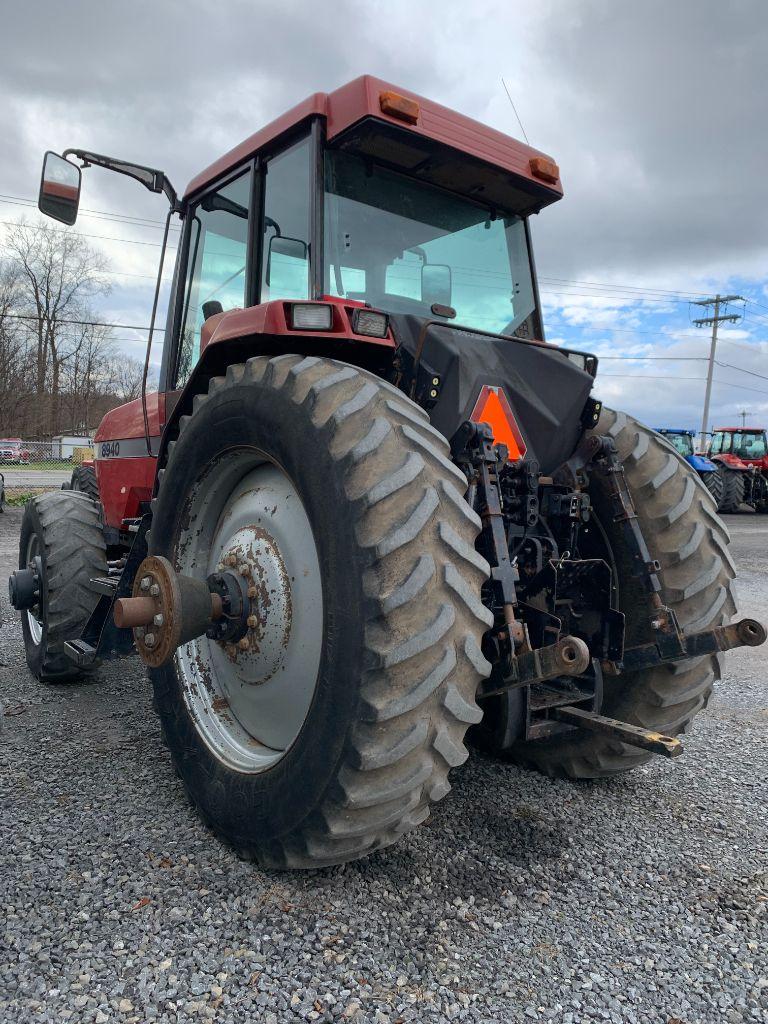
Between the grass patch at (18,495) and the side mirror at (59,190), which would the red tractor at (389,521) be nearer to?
the side mirror at (59,190)

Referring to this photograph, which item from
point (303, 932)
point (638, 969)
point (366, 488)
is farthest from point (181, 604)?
point (638, 969)

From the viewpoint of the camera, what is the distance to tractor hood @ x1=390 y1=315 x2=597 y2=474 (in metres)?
2.45

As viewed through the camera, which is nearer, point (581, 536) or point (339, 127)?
point (339, 127)

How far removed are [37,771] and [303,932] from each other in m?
1.56

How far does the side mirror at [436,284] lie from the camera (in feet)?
9.78

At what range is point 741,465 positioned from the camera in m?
22.3

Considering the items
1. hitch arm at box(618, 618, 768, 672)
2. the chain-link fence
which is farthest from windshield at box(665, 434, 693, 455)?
hitch arm at box(618, 618, 768, 672)

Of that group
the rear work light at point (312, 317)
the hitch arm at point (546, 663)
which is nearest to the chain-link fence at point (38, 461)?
the rear work light at point (312, 317)

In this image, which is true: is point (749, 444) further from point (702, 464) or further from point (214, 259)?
point (214, 259)

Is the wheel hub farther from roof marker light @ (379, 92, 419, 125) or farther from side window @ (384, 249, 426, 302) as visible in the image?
roof marker light @ (379, 92, 419, 125)

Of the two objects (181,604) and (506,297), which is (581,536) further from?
(181,604)

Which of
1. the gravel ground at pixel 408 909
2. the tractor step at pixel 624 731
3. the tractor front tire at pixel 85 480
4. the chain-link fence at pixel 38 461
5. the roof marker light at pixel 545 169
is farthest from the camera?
the chain-link fence at pixel 38 461

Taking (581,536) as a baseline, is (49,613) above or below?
below

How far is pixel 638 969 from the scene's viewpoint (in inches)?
73.7
